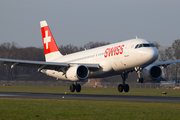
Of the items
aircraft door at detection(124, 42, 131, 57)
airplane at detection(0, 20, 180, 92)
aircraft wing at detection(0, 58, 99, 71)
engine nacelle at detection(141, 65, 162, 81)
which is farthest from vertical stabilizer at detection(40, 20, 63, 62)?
aircraft door at detection(124, 42, 131, 57)

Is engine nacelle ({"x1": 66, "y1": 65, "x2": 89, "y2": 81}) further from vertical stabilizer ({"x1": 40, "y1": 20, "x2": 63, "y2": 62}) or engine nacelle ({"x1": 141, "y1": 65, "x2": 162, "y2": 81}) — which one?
vertical stabilizer ({"x1": 40, "y1": 20, "x2": 63, "y2": 62})

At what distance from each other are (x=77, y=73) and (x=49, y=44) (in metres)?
15.0

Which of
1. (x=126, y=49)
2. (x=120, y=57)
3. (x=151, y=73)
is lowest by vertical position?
(x=151, y=73)

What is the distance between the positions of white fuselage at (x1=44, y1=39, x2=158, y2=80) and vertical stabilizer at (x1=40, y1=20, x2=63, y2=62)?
31.7ft

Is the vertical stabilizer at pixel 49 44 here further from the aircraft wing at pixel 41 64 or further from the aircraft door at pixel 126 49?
the aircraft door at pixel 126 49

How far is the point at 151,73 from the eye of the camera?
37.5m

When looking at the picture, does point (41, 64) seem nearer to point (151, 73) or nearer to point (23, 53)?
point (151, 73)

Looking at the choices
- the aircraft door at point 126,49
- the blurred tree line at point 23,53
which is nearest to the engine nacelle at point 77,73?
the aircraft door at point 126,49

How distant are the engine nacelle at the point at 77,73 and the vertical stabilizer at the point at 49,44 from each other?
11086mm

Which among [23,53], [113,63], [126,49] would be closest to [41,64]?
[113,63]

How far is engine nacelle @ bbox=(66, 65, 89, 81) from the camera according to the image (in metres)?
34.6

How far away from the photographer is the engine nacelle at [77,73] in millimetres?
34559

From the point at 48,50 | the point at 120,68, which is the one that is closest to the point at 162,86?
the point at 48,50

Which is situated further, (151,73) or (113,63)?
(151,73)
